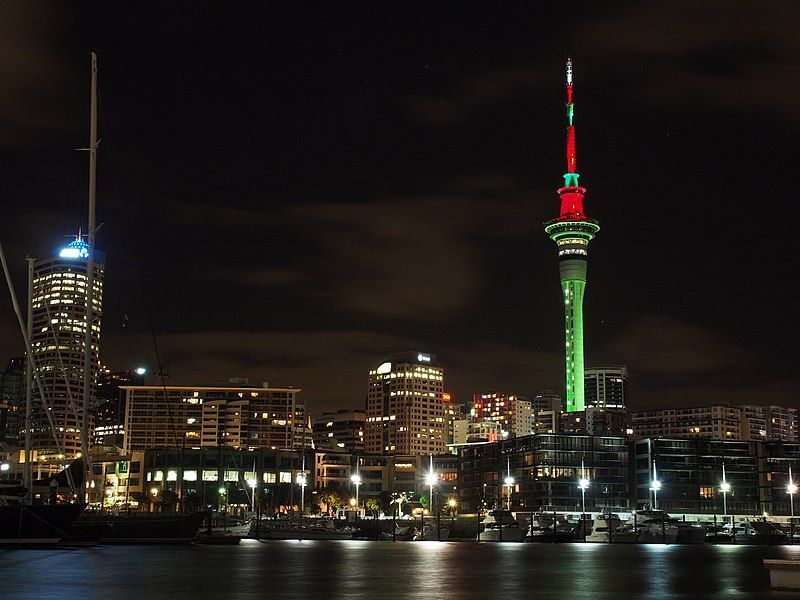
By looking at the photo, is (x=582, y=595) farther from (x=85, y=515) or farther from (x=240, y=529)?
(x=240, y=529)

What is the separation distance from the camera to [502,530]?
15350 cm

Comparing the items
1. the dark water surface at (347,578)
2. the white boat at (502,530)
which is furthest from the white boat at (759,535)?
the dark water surface at (347,578)

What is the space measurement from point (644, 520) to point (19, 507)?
118515 mm

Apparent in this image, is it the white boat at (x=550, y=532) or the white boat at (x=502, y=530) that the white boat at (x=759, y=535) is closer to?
the white boat at (x=550, y=532)

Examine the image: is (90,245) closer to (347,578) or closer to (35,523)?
(35,523)

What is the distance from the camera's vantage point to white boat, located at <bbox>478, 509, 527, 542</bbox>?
153 m

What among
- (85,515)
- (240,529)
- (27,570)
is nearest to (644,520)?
(240,529)

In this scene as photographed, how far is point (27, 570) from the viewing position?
5294 centimetres

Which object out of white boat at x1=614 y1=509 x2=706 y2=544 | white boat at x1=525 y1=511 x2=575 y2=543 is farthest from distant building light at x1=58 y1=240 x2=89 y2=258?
white boat at x1=614 y1=509 x2=706 y2=544

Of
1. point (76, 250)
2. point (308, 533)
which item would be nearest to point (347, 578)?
A: point (76, 250)

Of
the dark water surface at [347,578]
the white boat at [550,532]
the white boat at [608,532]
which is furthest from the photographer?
the white boat at [608,532]

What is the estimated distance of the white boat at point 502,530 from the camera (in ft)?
503

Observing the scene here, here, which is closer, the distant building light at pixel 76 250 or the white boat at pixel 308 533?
the distant building light at pixel 76 250

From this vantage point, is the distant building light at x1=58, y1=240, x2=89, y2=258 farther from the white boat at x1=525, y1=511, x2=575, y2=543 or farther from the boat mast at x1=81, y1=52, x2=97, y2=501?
the white boat at x1=525, y1=511, x2=575, y2=543
